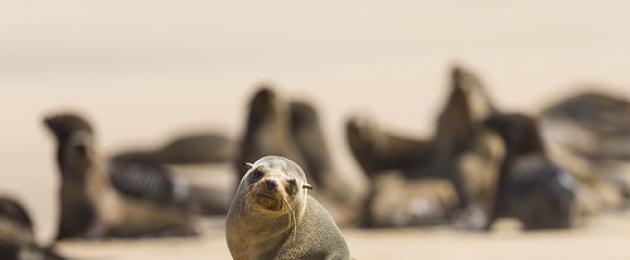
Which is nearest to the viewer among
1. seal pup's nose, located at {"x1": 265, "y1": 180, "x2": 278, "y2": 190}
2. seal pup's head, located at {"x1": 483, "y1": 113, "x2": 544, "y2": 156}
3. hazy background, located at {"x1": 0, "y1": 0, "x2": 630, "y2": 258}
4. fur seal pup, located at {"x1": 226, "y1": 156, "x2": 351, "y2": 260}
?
seal pup's nose, located at {"x1": 265, "y1": 180, "x2": 278, "y2": 190}

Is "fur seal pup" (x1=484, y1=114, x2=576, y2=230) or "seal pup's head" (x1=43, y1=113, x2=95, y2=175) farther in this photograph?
"seal pup's head" (x1=43, y1=113, x2=95, y2=175)

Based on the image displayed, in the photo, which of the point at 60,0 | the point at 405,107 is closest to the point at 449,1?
the point at 60,0

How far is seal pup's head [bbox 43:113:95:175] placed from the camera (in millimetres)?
15180

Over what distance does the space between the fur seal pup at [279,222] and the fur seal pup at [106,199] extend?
692 centimetres

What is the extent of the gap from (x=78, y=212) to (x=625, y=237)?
15.2 ft

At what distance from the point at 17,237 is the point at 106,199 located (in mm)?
2643

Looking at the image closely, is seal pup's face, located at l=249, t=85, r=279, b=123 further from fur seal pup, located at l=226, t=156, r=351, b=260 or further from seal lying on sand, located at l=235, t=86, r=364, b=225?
fur seal pup, located at l=226, t=156, r=351, b=260

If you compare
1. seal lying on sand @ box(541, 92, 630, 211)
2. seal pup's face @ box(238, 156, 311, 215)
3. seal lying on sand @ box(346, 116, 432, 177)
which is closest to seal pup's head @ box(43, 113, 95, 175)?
seal lying on sand @ box(346, 116, 432, 177)

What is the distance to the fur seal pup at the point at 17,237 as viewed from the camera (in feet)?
41.5

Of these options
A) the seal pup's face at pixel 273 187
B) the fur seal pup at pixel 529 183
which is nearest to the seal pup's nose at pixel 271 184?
the seal pup's face at pixel 273 187

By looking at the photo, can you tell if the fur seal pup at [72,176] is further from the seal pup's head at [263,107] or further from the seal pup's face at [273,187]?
the seal pup's face at [273,187]

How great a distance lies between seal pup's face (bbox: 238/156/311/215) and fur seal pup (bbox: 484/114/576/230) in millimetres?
6880

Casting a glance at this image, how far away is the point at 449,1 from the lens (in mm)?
60875

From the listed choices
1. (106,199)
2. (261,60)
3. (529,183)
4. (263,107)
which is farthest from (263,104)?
(261,60)
